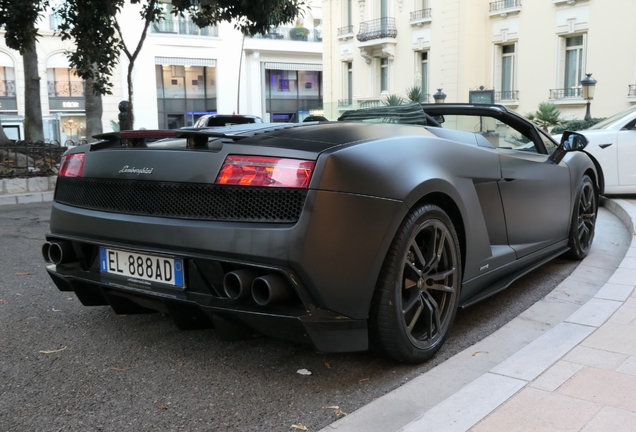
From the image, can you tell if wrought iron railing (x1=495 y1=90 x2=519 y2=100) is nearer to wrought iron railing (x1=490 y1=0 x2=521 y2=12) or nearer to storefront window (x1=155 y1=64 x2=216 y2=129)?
wrought iron railing (x1=490 y1=0 x2=521 y2=12)

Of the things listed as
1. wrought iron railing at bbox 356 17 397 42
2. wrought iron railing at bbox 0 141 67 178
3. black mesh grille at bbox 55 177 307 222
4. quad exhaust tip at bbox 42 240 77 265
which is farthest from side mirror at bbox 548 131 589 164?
wrought iron railing at bbox 356 17 397 42

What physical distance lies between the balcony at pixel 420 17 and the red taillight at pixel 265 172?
2779cm

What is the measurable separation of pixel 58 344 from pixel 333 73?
33.0 metres

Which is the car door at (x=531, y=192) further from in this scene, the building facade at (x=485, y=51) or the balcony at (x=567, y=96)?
the balcony at (x=567, y=96)

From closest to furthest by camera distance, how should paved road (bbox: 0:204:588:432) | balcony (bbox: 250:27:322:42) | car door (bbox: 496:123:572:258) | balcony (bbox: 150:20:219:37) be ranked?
paved road (bbox: 0:204:588:432), car door (bbox: 496:123:572:258), balcony (bbox: 150:20:219:37), balcony (bbox: 250:27:322:42)

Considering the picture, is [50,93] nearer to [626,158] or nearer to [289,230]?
[626,158]

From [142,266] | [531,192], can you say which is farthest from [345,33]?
[142,266]

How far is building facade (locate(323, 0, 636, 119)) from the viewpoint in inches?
861

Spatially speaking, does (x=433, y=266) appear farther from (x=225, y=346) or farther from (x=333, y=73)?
(x=333, y=73)

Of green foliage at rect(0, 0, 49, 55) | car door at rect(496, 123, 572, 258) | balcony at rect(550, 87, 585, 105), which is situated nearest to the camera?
car door at rect(496, 123, 572, 258)

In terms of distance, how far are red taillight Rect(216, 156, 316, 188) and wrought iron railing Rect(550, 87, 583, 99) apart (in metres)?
22.7

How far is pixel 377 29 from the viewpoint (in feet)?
101

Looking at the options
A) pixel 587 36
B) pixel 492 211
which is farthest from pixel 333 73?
pixel 492 211

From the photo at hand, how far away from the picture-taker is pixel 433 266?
3.00 metres
